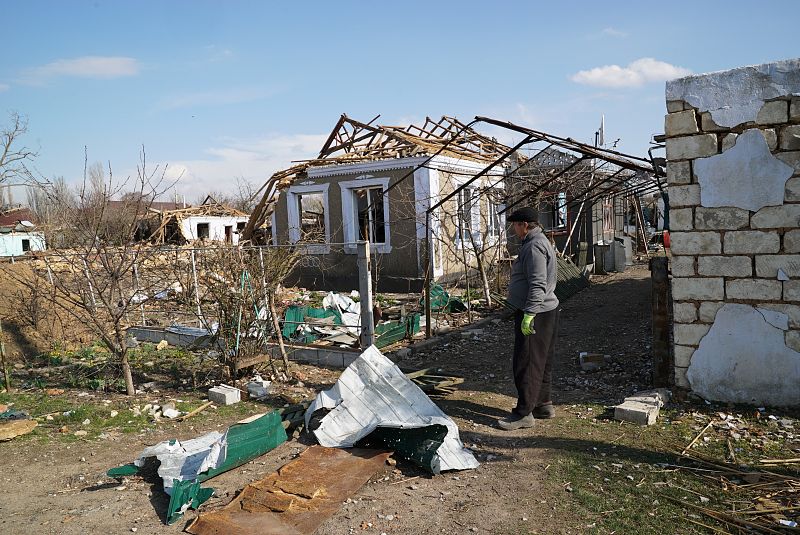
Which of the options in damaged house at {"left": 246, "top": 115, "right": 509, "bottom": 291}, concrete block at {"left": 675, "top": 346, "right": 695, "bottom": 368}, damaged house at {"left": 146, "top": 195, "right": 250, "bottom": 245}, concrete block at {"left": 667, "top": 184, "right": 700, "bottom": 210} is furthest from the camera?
damaged house at {"left": 146, "top": 195, "right": 250, "bottom": 245}

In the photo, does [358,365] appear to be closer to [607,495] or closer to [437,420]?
[437,420]

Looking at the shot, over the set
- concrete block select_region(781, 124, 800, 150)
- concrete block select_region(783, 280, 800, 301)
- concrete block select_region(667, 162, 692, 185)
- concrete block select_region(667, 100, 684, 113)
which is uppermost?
concrete block select_region(667, 100, 684, 113)

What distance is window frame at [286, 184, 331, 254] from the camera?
50.5 feet

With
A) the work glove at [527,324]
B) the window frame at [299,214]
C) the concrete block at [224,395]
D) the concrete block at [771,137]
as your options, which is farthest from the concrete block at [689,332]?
the window frame at [299,214]

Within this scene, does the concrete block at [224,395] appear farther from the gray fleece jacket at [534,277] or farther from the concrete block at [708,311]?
the concrete block at [708,311]

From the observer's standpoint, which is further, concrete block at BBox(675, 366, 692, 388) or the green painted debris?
concrete block at BBox(675, 366, 692, 388)

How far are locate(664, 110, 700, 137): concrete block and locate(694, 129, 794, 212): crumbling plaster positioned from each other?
0.31 metres

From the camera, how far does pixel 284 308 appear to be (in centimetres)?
1072

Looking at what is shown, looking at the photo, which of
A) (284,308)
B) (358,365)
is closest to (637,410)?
(358,365)

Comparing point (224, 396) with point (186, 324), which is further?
point (186, 324)

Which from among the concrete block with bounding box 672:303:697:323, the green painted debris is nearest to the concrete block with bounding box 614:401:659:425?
the concrete block with bounding box 672:303:697:323

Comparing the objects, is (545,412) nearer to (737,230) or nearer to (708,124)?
(737,230)

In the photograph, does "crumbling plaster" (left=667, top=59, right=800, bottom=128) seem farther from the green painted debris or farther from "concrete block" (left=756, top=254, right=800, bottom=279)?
the green painted debris

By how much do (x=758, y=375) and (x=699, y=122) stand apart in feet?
8.16
